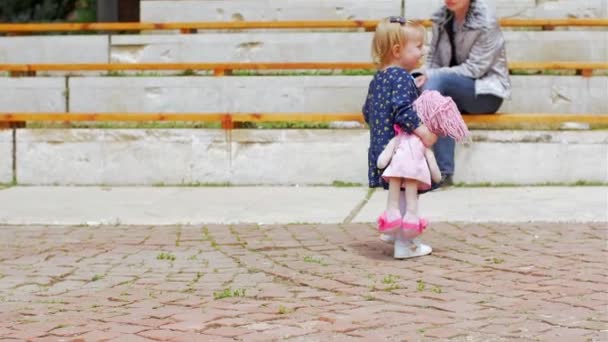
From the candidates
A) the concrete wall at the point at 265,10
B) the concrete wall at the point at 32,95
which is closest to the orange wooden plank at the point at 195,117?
the concrete wall at the point at 32,95

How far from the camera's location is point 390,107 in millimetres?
5758

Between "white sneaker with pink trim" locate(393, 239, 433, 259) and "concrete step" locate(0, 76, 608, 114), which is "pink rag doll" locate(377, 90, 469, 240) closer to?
"white sneaker with pink trim" locate(393, 239, 433, 259)

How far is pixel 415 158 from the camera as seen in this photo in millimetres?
5754

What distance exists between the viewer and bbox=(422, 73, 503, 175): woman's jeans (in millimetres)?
8078

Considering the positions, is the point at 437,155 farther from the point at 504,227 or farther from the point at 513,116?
the point at 504,227

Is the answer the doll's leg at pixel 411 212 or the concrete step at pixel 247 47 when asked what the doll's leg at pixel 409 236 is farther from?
the concrete step at pixel 247 47

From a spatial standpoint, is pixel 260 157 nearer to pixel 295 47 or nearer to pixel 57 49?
pixel 295 47

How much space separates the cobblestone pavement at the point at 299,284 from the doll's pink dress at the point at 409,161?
435mm

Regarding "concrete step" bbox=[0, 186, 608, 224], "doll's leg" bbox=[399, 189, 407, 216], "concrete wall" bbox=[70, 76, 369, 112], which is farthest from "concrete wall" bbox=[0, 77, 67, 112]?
"doll's leg" bbox=[399, 189, 407, 216]

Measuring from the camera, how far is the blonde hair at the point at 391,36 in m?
5.82

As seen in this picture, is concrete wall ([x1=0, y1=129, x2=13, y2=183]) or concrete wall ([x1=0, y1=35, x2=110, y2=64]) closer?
concrete wall ([x1=0, y1=129, x2=13, y2=183])

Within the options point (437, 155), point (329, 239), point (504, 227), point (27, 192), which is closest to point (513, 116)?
point (437, 155)

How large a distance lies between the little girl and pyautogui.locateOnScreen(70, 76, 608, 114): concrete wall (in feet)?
11.3

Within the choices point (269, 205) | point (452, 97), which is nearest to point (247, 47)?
point (452, 97)
